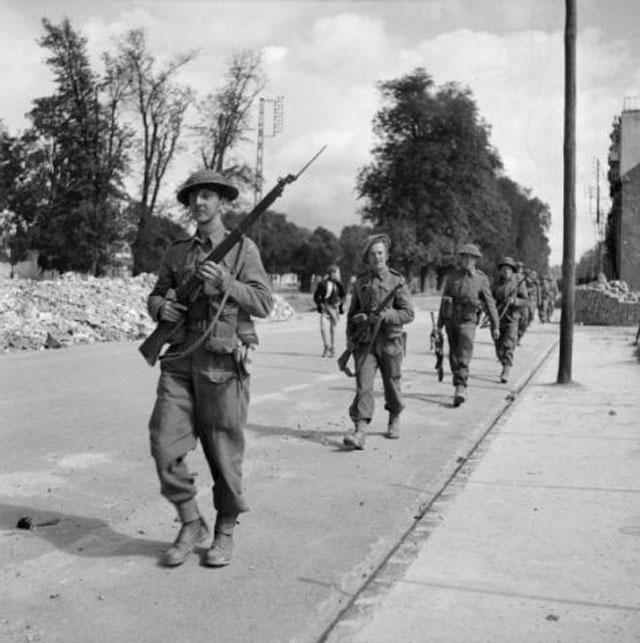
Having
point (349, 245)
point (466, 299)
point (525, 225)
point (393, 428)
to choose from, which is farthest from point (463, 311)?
point (349, 245)

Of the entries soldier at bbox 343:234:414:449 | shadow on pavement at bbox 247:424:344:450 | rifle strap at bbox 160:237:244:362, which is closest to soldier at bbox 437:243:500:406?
shadow on pavement at bbox 247:424:344:450

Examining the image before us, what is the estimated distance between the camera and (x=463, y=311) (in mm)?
10266

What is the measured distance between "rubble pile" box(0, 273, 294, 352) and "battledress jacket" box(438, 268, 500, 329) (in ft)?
26.2

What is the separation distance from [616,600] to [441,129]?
57771mm

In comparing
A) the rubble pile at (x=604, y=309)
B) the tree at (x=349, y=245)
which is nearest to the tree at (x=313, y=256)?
the tree at (x=349, y=245)

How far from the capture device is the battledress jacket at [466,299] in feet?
33.6

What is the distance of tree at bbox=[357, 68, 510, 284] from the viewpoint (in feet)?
189

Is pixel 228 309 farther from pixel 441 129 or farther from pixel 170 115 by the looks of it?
pixel 441 129

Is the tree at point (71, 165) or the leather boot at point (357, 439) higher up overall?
the tree at point (71, 165)

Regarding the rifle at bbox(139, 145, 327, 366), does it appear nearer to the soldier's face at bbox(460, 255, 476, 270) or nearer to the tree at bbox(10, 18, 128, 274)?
the soldier's face at bbox(460, 255, 476, 270)

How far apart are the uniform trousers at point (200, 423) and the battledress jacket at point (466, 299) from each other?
6229mm

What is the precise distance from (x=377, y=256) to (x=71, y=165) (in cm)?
3721

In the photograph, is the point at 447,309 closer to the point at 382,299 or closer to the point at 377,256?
the point at 382,299

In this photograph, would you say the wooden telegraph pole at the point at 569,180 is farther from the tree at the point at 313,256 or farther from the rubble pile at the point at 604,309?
the tree at the point at 313,256
